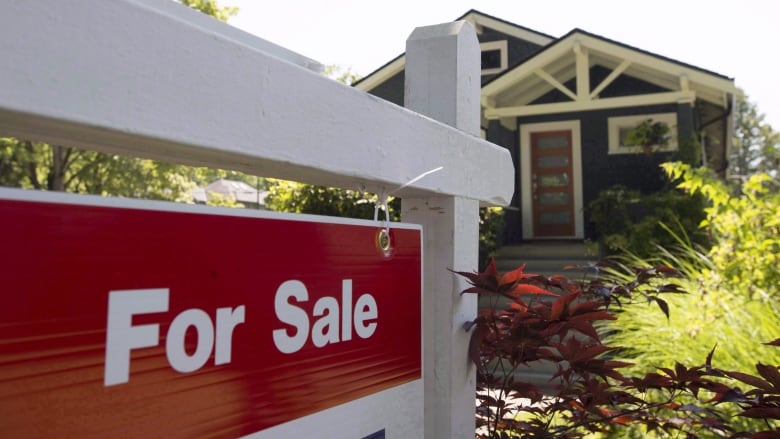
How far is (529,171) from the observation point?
1276cm

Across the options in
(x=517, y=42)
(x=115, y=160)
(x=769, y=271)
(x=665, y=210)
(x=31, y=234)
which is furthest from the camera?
(x=115, y=160)

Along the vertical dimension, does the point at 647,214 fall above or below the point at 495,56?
below

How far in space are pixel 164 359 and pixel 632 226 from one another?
33.2 ft

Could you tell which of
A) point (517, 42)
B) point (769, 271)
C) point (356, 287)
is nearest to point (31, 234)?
point (356, 287)

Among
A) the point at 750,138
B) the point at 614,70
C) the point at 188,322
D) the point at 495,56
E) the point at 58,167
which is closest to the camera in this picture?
the point at 188,322

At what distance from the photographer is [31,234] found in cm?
74

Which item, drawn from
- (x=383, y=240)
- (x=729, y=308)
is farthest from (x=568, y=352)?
(x=729, y=308)

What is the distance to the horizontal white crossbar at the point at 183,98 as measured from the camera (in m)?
0.77

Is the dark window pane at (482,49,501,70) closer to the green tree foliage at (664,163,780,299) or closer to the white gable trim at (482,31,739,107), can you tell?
the white gable trim at (482,31,739,107)

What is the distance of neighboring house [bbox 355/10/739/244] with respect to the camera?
11.0 metres

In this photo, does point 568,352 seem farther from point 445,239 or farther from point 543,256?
point 543,256

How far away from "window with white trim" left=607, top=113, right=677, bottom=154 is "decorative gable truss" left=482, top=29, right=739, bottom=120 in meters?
0.47

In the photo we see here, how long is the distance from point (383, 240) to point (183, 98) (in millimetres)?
550

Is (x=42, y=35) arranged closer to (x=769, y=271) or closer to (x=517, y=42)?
(x=769, y=271)
